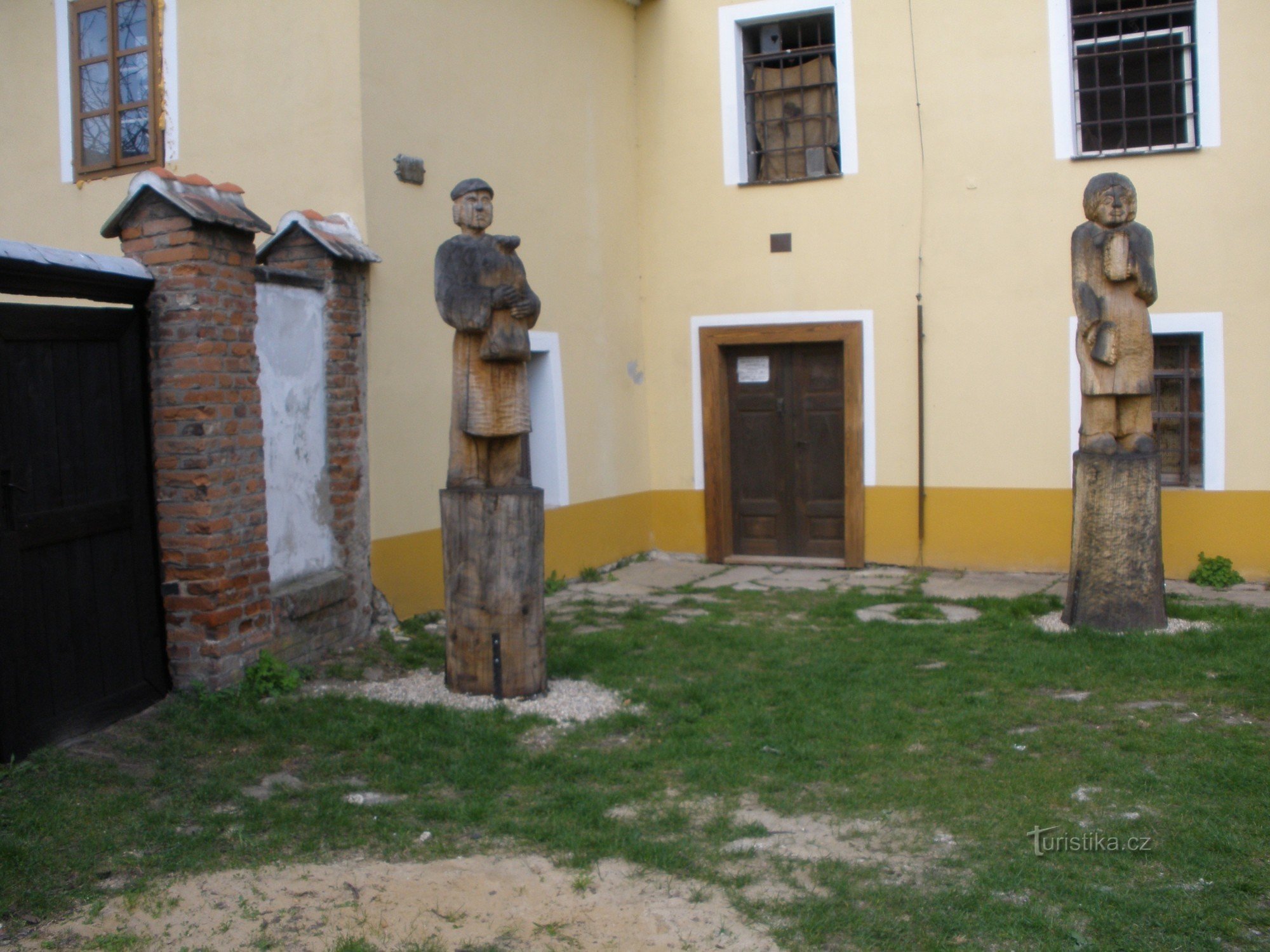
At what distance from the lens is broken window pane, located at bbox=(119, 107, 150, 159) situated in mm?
8250

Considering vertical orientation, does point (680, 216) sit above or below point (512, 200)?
above

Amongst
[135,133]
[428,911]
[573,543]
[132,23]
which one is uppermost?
[132,23]

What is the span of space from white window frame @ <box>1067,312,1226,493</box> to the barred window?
7260mm

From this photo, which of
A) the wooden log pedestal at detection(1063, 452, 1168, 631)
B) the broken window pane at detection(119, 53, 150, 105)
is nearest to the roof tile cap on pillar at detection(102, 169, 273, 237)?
the broken window pane at detection(119, 53, 150, 105)

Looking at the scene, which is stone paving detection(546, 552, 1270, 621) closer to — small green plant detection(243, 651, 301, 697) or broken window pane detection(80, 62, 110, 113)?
small green plant detection(243, 651, 301, 697)

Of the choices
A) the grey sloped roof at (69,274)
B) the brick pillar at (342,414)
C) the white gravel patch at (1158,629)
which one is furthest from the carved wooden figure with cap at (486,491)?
the white gravel patch at (1158,629)

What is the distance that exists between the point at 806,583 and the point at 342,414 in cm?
416

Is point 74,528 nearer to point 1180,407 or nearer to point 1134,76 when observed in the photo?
point 1180,407

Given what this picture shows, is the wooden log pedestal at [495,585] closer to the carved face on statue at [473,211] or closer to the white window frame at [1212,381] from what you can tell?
the carved face on statue at [473,211]

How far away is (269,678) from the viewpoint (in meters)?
5.81

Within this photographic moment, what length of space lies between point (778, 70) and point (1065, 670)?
20.4ft

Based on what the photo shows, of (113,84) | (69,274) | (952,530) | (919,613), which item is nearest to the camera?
(69,274)

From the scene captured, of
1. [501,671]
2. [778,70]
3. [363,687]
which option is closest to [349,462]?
[363,687]

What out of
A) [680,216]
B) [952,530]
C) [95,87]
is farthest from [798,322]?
[95,87]
